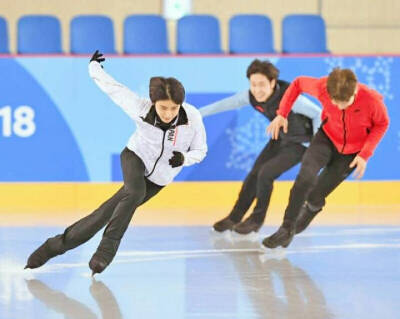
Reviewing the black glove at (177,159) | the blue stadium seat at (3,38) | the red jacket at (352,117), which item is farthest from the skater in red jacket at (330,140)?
the blue stadium seat at (3,38)

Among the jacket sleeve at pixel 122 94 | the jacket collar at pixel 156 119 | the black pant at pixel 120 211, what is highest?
the jacket sleeve at pixel 122 94

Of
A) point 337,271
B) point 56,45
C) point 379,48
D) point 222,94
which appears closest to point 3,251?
point 337,271

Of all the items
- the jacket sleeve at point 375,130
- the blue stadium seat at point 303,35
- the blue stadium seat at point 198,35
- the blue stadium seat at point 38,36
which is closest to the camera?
the jacket sleeve at point 375,130

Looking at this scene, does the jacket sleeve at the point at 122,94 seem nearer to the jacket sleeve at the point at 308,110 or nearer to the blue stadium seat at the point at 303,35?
the jacket sleeve at the point at 308,110

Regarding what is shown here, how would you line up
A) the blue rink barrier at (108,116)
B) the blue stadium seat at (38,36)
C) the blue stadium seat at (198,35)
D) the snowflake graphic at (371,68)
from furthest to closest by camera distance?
the blue stadium seat at (198,35)
the blue stadium seat at (38,36)
the snowflake graphic at (371,68)
the blue rink barrier at (108,116)

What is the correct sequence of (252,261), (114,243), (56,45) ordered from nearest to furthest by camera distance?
(114,243)
(252,261)
(56,45)

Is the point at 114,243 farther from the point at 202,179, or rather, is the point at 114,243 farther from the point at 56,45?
the point at 56,45

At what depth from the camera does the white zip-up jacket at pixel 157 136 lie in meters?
5.60

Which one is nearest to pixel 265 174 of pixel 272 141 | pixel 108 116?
pixel 272 141

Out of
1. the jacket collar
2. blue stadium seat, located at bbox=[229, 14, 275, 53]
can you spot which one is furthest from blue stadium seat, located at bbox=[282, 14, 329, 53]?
the jacket collar

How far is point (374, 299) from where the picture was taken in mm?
5055

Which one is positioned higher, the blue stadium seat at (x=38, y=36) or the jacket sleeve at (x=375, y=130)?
the blue stadium seat at (x=38, y=36)

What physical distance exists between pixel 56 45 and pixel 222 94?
2155 mm

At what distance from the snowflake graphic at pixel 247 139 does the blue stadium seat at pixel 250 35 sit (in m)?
1.37
